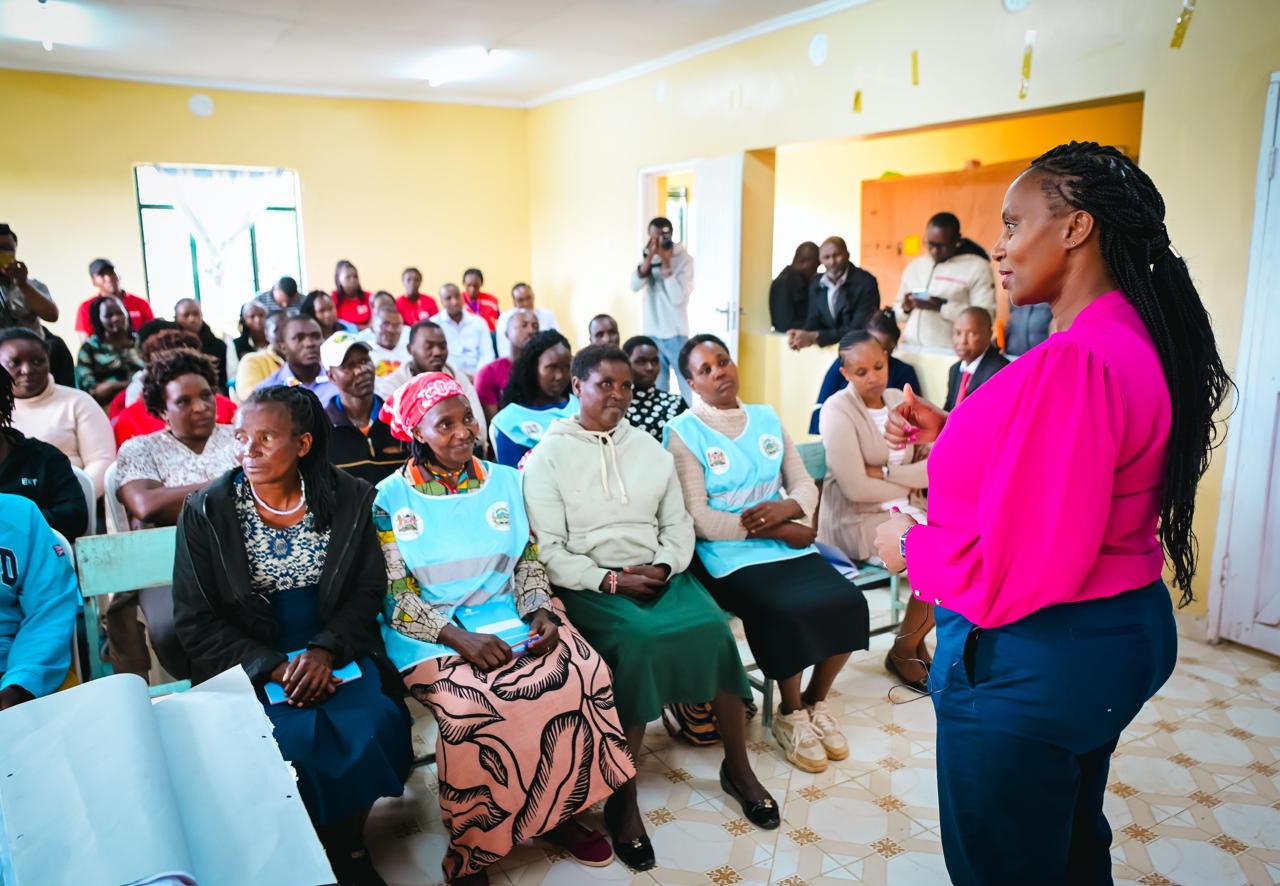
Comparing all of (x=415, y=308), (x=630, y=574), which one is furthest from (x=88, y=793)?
(x=415, y=308)

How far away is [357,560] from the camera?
2363 mm

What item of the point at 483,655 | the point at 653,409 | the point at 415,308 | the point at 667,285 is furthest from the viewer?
the point at 415,308

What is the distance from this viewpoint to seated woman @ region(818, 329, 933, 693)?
3.34 metres

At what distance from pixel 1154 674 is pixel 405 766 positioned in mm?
1687

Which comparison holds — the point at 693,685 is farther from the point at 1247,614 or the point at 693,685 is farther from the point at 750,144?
the point at 750,144

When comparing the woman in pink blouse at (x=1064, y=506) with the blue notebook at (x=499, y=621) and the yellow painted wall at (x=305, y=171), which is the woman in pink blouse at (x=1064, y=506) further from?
the yellow painted wall at (x=305, y=171)

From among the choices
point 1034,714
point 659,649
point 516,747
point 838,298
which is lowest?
point 516,747

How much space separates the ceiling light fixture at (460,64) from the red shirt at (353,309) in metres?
2.14

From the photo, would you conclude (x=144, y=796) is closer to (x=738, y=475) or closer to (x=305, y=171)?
(x=738, y=475)

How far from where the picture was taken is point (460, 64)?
26.0ft

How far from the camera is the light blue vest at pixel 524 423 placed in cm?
366

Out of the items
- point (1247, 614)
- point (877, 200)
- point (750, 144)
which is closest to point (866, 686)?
point (1247, 614)

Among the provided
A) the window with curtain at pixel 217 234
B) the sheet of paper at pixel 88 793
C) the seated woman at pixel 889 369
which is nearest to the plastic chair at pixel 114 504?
the sheet of paper at pixel 88 793

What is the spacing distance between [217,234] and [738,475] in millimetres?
7875
